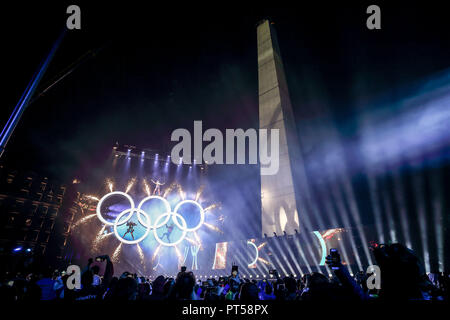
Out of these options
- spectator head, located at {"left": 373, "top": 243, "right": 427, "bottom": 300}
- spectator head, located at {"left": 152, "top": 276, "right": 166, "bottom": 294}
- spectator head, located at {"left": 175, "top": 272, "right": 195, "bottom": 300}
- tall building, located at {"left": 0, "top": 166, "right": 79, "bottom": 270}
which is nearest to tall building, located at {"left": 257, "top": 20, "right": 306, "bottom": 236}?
spectator head, located at {"left": 152, "top": 276, "right": 166, "bottom": 294}

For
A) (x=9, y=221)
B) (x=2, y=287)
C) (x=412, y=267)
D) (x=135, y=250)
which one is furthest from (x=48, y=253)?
(x=412, y=267)

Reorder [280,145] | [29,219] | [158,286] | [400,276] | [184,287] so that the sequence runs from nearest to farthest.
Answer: [400,276]
[184,287]
[158,286]
[280,145]
[29,219]

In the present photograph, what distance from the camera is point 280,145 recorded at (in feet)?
74.4

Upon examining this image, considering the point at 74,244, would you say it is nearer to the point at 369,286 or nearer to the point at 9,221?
the point at 9,221

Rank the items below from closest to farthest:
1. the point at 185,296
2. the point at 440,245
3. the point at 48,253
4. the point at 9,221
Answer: the point at 185,296, the point at 440,245, the point at 9,221, the point at 48,253

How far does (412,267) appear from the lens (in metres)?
2.78

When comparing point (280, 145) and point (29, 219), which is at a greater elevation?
point (280, 145)

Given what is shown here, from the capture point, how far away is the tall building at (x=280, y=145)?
20375 mm

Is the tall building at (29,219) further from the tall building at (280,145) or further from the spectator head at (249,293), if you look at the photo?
the spectator head at (249,293)

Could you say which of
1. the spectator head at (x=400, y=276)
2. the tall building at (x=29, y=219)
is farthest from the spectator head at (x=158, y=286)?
the tall building at (x=29, y=219)

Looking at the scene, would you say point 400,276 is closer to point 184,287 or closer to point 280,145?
point 184,287

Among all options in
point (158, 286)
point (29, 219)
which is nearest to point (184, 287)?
point (158, 286)
